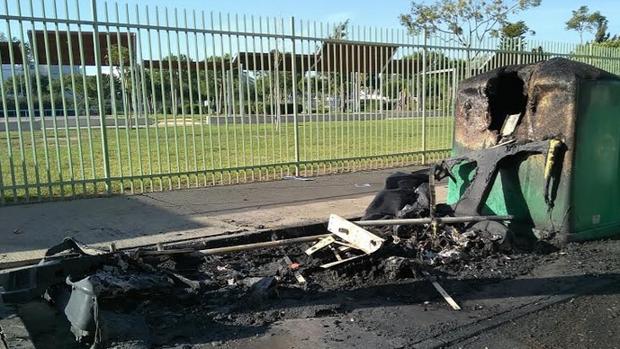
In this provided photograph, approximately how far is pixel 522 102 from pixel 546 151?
0.76m

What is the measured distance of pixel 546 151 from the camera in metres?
5.35

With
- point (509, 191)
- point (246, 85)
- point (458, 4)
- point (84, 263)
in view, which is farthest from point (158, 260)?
point (458, 4)

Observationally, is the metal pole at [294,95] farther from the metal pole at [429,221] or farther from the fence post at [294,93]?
the metal pole at [429,221]

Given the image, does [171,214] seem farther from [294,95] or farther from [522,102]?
[522,102]

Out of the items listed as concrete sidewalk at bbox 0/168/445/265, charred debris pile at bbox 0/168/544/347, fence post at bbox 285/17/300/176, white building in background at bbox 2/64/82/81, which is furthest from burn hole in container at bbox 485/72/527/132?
white building in background at bbox 2/64/82/81

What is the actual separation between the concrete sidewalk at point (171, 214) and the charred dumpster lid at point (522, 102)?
1.80 metres

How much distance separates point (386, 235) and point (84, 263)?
279cm

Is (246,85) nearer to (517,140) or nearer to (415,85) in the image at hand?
(415,85)

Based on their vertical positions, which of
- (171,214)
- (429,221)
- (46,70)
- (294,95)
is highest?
(46,70)

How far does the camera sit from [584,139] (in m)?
5.41

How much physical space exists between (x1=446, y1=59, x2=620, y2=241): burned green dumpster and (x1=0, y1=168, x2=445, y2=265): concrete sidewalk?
1.80 meters

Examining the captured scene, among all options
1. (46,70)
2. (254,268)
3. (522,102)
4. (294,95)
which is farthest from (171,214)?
(522,102)

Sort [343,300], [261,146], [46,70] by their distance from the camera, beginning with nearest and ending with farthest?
[343,300], [46,70], [261,146]

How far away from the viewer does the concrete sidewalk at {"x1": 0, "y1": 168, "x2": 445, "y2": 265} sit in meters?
5.66
